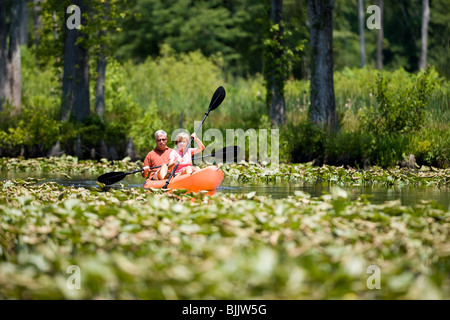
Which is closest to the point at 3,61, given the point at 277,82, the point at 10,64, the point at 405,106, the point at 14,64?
the point at 10,64

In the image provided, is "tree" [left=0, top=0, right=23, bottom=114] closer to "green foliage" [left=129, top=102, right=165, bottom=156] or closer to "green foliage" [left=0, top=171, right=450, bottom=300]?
"green foliage" [left=129, top=102, right=165, bottom=156]

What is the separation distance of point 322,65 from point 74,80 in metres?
6.74

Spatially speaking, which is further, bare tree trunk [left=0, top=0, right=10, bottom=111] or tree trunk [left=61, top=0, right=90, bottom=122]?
bare tree trunk [left=0, top=0, right=10, bottom=111]

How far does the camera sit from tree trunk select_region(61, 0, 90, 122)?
19547mm

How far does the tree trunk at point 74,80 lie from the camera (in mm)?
19547

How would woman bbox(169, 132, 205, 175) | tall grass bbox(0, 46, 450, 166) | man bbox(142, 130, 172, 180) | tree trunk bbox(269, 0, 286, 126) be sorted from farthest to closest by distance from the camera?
tree trunk bbox(269, 0, 286, 126) < tall grass bbox(0, 46, 450, 166) < man bbox(142, 130, 172, 180) < woman bbox(169, 132, 205, 175)

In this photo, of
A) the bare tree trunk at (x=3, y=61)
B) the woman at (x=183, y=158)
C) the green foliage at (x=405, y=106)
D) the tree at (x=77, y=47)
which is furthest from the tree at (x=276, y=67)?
the bare tree trunk at (x=3, y=61)

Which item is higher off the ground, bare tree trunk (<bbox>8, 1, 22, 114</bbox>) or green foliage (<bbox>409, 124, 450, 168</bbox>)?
bare tree trunk (<bbox>8, 1, 22, 114</bbox>)

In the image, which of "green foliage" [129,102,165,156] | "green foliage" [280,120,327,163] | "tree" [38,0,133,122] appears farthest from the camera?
"green foliage" [129,102,165,156]

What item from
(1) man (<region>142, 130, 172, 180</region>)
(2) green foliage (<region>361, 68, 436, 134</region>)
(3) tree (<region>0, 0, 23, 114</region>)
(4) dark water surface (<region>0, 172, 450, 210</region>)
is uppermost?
(3) tree (<region>0, 0, 23, 114</region>)

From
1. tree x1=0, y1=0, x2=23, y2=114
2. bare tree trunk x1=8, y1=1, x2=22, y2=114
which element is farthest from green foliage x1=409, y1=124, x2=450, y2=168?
bare tree trunk x1=8, y1=1, x2=22, y2=114

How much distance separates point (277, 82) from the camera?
64.2ft

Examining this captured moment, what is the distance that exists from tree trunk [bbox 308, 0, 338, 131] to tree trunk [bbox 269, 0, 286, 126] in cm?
214

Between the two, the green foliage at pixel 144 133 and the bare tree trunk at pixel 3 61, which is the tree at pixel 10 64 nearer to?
the bare tree trunk at pixel 3 61
